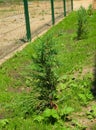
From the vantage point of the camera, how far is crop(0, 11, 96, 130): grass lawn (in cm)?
420

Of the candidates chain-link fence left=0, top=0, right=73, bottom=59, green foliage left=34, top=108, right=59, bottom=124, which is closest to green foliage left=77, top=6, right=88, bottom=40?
chain-link fence left=0, top=0, right=73, bottom=59

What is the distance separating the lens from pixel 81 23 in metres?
9.03

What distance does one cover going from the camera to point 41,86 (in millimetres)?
4359

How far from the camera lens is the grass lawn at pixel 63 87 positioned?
420 cm

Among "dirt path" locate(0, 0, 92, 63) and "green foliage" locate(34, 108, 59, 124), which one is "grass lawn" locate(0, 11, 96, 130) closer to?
"green foliage" locate(34, 108, 59, 124)

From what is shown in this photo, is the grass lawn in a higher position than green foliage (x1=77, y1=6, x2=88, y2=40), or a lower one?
lower

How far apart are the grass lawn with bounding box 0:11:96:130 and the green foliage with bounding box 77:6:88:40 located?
1.65ft

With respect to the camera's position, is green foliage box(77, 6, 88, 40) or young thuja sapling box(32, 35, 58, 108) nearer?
young thuja sapling box(32, 35, 58, 108)

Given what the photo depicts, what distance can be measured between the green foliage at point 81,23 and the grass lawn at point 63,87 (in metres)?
0.50

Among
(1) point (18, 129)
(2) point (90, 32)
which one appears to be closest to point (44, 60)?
(1) point (18, 129)

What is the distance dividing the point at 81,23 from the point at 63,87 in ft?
13.4

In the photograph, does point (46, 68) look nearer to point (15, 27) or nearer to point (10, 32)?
point (10, 32)

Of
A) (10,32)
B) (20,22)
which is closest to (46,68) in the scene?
(10,32)

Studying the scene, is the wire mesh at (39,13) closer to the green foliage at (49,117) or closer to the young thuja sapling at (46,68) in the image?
the young thuja sapling at (46,68)
